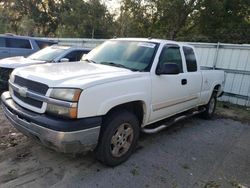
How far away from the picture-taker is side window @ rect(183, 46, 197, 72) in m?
5.26

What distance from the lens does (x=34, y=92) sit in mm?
3209

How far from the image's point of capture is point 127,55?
434 cm

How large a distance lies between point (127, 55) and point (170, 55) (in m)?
0.90

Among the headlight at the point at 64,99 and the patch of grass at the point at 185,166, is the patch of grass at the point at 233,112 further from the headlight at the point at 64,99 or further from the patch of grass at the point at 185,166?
the headlight at the point at 64,99

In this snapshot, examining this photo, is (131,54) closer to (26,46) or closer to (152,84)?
(152,84)

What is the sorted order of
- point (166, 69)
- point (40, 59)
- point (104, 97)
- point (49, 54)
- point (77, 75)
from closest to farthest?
point (104, 97) < point (77, 75) < point (166, 69) < point (40, 59) < point (49, 54)

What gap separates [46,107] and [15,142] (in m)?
1.65

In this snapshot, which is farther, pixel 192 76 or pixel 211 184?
pixel 192 76

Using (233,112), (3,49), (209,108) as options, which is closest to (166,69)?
(209,108)

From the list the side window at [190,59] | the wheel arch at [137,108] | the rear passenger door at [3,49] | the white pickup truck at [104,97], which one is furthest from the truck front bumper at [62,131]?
the rear passenger door at [3,49]

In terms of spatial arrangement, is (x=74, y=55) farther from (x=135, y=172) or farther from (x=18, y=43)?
(x=135, y=172)

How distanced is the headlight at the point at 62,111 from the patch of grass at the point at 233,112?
559 centimetres

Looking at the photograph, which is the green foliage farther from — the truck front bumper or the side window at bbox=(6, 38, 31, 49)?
the truck front bumper

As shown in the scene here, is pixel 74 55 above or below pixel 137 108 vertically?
above
